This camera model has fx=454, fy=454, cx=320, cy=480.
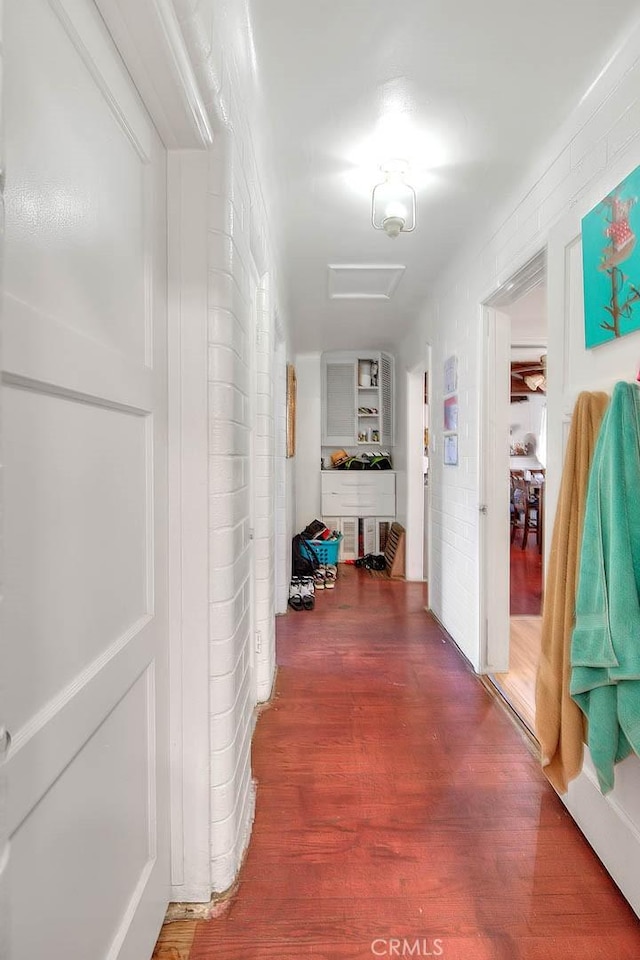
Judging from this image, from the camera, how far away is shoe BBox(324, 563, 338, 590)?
160 inches

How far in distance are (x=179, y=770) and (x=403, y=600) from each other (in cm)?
279

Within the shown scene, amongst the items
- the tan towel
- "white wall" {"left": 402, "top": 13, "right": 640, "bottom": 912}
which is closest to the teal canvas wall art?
"white wall" {"left": 402, "top": 13, "right": 640, "bottom": 912}

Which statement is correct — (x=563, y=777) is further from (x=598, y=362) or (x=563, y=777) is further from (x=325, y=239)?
(x=325, y=239)

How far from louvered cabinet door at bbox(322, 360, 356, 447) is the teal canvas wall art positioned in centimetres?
375

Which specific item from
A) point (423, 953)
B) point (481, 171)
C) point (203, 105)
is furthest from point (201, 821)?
point (481, 171)

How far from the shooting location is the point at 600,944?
1086 mm

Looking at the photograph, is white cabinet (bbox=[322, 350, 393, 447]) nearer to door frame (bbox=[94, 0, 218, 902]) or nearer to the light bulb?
the light bulb

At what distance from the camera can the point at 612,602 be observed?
113cm

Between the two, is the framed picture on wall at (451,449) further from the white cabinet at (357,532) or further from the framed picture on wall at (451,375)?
the white cabinet at (357,532)

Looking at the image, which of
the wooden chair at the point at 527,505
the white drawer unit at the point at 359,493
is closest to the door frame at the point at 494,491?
the white drawer unit at the point at 359,493

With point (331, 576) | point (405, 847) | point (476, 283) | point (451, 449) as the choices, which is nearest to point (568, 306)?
point (476, 283)

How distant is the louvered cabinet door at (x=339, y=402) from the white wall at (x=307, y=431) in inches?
7.5

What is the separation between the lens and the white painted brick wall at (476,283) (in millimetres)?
1336
